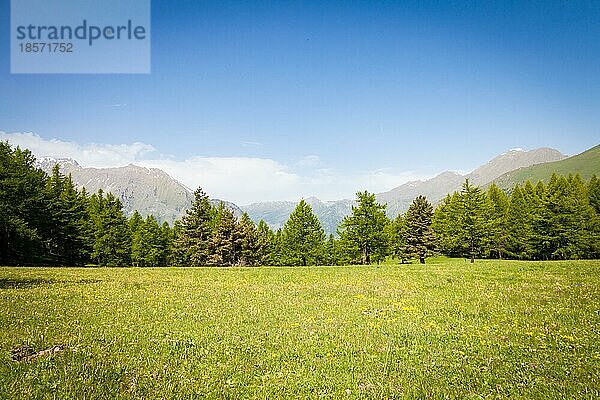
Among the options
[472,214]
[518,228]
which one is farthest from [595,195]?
[472,214]

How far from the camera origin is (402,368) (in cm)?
1155

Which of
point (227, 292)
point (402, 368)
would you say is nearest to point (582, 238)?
point (227, 292)

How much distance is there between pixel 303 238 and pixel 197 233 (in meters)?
22.6

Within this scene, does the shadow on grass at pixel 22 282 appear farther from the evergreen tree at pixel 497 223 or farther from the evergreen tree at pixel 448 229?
the evergreen tree at pixel 448 229

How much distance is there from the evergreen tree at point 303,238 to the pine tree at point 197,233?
55.8ft

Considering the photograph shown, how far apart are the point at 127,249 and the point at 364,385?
79.0 meters

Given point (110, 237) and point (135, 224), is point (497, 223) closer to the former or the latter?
point (110, 237)

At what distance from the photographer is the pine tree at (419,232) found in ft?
246

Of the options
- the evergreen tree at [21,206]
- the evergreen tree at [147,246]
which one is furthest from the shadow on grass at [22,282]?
the evergreen tree at [147,246]

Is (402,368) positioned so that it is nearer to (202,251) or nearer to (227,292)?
(227,292)

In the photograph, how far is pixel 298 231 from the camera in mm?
75438

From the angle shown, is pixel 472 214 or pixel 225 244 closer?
pixel 472 214

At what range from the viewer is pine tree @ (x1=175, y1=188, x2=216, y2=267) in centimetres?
7788

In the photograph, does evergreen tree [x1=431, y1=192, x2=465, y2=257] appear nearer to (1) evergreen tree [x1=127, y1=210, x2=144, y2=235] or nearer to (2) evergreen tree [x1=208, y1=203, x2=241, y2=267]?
(2) evergreen tree [x1=208, y1=203, x2=241, y2=267]
